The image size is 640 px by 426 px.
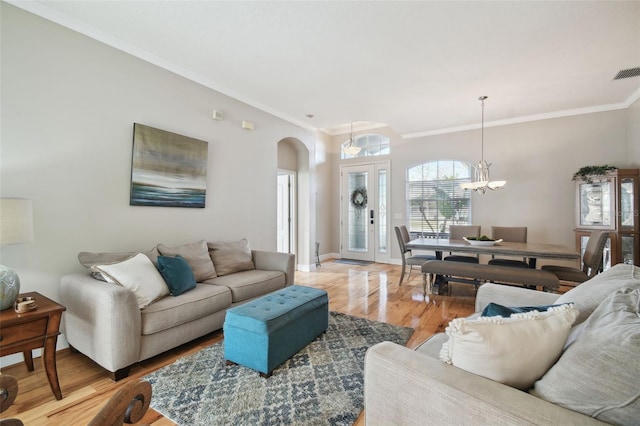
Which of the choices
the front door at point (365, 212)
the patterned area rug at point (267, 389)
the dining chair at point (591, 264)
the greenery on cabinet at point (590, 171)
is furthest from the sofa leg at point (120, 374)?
the greenery on cabinet at point (590, 171)

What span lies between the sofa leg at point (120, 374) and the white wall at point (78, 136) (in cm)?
100

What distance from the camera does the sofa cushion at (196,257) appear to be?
9.61 ft

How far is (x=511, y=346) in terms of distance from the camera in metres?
0.96

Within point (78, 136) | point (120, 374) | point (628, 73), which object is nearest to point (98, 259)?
point (120, 374)

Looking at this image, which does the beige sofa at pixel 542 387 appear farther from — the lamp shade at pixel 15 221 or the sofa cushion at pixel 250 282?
the lamp shade at pixel 15 221

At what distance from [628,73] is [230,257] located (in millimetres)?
5320

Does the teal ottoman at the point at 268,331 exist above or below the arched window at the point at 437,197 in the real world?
below

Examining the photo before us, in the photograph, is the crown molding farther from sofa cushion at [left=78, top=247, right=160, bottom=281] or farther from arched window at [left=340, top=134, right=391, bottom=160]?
sofa cushion at [left=78, top=247, right=160, bottom=281]

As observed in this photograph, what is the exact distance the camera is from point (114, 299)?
195 cm

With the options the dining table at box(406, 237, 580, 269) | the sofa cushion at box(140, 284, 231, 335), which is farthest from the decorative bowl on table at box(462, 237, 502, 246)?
the sofa cushion at box(140, 284, 231, 335)

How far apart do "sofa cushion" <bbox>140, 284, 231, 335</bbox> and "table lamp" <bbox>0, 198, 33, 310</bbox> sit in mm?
738

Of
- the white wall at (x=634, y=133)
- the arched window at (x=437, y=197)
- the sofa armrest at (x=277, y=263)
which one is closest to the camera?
the sofa armrest at (x=277, y=263)

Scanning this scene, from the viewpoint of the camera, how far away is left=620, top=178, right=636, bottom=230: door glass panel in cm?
409

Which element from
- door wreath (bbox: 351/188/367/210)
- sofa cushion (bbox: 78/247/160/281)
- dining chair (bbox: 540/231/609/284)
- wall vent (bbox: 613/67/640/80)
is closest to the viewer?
sofa cushion (bbox: 78/247/160/281)
